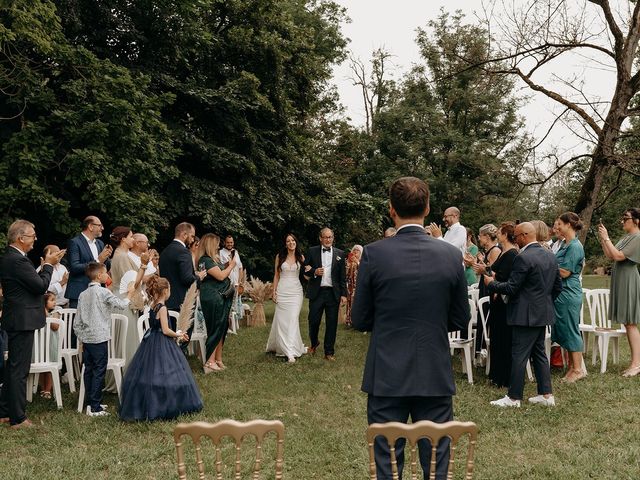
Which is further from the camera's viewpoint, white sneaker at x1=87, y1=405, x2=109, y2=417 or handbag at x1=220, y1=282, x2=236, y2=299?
handbag at x1=220, y1=282, x2=236, y2=299

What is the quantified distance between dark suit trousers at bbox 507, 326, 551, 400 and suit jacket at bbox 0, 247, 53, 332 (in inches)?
189

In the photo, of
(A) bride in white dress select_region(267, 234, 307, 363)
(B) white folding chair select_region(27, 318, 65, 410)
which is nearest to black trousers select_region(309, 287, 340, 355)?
(A) bride in white dress select_region(267, 234, 307, 363)

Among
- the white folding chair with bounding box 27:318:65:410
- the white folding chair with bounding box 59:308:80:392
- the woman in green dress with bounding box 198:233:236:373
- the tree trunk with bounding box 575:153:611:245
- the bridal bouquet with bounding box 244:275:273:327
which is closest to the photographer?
the white folding chair with bounding box 27:318:65:410

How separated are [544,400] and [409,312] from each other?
13.7 feet

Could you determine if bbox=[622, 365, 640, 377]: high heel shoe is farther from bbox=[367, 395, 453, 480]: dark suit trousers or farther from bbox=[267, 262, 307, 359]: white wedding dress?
bbox=[367, 395, 453, 480]: dark suit trousers

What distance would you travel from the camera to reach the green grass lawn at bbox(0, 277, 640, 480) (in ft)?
16.1

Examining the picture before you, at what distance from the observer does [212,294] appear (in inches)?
346

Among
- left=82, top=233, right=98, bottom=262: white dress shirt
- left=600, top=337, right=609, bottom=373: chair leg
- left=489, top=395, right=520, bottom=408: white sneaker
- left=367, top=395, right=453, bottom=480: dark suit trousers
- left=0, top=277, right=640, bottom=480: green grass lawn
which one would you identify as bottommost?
left=0, top=277, right=640, bottom=480: green grass lawn

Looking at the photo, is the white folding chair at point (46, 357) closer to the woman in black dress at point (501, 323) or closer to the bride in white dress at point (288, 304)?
the bride in white dress at point (288, 304)

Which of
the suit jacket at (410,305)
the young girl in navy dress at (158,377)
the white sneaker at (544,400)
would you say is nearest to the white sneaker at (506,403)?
the white sneaker at (544,400)

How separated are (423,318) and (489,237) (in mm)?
5723

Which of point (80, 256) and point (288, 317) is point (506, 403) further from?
point (80, 256)

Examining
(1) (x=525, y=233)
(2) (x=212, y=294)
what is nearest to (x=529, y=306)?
(1) (x=525, y=233)

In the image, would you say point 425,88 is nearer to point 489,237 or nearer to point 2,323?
point 489,237
